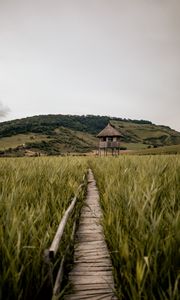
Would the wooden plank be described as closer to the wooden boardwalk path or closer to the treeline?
the wooden boardwalk path

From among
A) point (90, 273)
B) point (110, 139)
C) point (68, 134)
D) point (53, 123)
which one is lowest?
point (90, 273)

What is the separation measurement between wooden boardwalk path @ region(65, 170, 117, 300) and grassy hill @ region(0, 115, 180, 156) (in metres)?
76.7

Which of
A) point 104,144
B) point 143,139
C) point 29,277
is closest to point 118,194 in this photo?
point 29,277

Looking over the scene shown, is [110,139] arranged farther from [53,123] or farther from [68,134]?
[53,123]

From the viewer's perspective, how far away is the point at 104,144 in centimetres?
4503

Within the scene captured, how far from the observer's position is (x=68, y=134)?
126 m

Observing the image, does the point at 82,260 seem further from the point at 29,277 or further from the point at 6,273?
the point at 6,273

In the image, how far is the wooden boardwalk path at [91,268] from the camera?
211 cm

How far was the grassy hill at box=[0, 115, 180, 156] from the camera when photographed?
306ft

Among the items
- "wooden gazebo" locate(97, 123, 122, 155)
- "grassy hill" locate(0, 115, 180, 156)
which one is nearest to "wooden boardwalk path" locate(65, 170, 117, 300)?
"wooden gazebo" locate(97, 123, 122, 155)

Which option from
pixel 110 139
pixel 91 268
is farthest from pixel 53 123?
pixel 91 268

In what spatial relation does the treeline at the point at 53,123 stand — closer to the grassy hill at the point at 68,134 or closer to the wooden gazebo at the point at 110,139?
the grassy hill at the point at 68,134

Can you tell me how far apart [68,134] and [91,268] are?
124m

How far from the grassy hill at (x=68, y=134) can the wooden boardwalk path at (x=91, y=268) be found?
76747 mm
